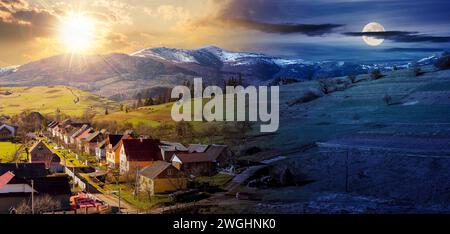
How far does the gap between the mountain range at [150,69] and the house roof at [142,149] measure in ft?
2.08

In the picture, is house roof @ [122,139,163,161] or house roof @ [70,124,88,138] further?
house roof @ [70,124,88,138]

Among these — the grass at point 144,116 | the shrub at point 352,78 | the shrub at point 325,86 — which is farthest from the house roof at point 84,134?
the shrub at point 352,78

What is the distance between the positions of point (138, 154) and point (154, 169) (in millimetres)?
346

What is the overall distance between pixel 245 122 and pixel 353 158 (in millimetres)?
1406

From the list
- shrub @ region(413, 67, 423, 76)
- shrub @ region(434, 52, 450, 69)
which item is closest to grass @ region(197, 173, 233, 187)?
shrub @ region(413, 67, 423, 76)

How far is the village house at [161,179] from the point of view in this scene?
6539 mm

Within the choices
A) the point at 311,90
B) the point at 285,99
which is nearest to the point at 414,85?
the point at 311,90

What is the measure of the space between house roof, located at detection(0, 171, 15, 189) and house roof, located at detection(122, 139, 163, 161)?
1.35 m

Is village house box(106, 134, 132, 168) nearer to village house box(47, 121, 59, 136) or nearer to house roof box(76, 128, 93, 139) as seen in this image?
house roof box(76, 128, 93, 139)

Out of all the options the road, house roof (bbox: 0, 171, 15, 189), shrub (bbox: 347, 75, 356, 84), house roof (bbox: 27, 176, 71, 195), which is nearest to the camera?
the road

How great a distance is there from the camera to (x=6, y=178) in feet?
21.0

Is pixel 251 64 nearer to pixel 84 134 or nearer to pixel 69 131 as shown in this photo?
pixel 84 134

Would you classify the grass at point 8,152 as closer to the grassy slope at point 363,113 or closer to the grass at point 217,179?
the grass at point 217,179

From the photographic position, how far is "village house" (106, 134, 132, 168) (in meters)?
6.85
